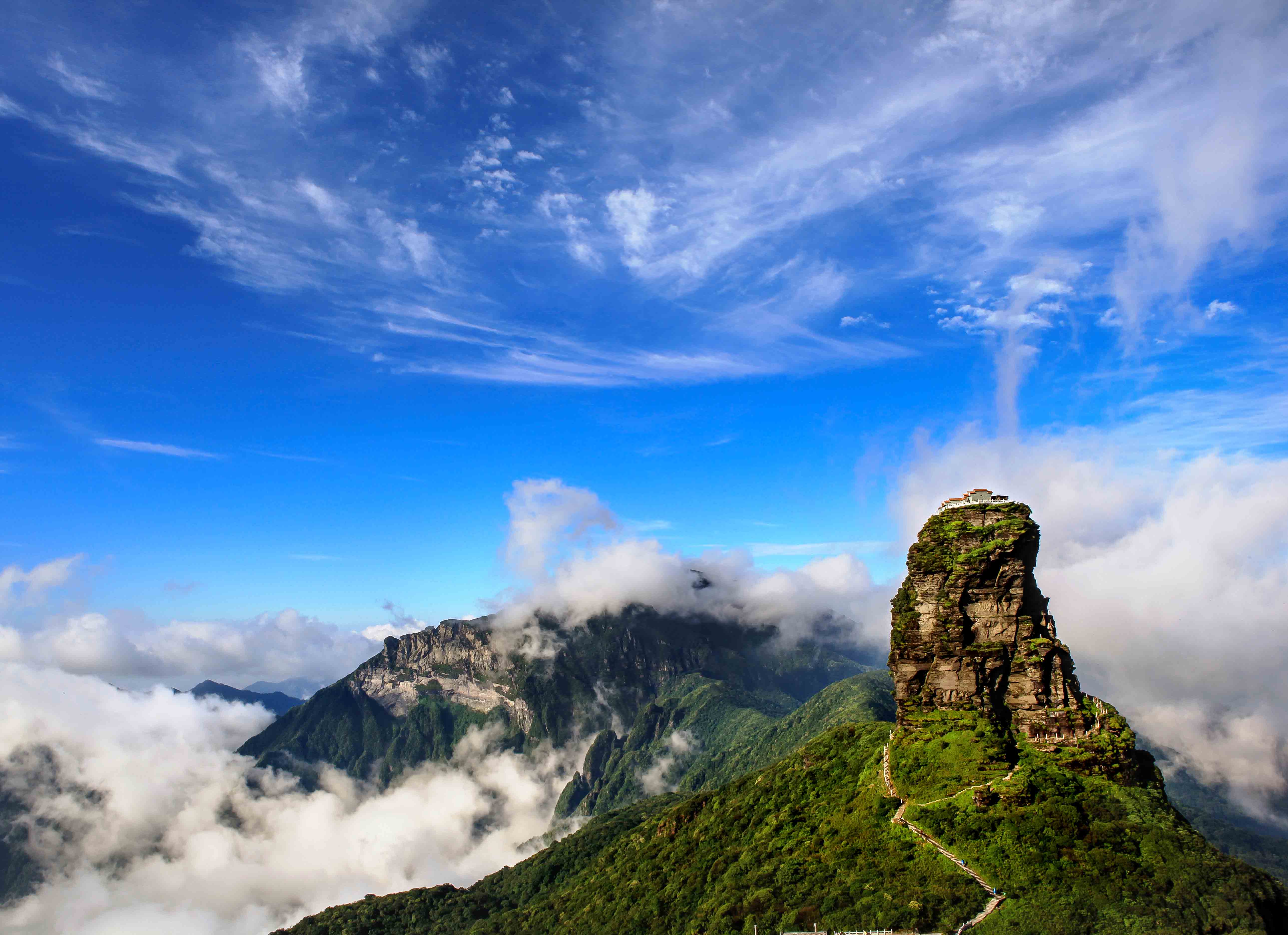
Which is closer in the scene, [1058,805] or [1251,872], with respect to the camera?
[1251,872]

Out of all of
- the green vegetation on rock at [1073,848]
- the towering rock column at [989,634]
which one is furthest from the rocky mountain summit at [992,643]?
the green vegetation on rock at [1073,848]

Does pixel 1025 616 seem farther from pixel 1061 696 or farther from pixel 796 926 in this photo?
pixel 796 926

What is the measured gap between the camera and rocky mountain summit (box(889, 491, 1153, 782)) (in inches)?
3610

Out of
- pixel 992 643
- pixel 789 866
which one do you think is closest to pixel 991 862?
pixel 992 643

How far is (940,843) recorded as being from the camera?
84875 millimetres

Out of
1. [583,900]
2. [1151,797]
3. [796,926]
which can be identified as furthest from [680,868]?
[1151,797]

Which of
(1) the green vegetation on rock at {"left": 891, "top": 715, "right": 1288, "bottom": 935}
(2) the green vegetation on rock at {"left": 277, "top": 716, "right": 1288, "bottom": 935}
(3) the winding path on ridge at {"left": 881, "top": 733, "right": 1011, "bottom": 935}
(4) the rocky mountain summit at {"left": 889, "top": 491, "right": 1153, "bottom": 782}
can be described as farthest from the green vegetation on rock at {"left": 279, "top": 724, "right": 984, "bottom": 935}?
(4) the rocky mountain summit at {"left": 889, "top": 491, "right": 1153, "bottom": 782}

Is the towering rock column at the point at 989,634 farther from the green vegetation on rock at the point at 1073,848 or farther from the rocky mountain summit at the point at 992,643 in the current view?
the green vegetation on rock at the point at 1073,848

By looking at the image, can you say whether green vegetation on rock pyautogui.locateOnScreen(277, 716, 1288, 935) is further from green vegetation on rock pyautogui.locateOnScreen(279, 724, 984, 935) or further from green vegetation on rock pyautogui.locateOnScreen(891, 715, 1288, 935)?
green vegetation on rock pyautogui.locateOnScreen(279, 724, 984, 935)

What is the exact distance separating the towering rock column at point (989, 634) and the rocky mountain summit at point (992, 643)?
0.11 meters

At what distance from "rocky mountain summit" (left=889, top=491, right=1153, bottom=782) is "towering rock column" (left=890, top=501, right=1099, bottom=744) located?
0.11 m

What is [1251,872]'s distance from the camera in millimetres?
75062

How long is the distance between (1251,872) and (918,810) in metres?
33.4

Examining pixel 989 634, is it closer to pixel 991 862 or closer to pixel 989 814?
Result: pixel 989 814
